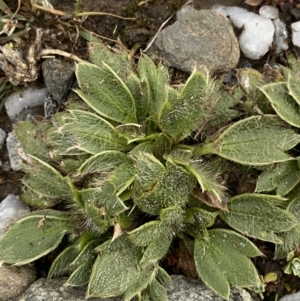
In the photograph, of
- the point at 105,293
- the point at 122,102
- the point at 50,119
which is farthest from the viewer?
the point at 50,119

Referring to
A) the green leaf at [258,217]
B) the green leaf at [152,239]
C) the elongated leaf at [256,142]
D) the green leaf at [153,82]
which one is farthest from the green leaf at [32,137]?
the green leaf at [258,217]

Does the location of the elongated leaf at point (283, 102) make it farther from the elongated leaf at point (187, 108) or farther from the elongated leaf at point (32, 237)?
the elongated leaf at point (32, 237)

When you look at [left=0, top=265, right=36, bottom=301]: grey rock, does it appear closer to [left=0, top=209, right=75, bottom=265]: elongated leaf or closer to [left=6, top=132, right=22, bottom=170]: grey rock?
→ [left=0, top=209, right=75, bottom=265]: elongated leaf

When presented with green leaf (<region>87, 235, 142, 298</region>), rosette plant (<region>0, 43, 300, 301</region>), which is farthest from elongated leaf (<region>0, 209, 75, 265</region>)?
green leaf (<region>87, 235, 142, 298</region>)

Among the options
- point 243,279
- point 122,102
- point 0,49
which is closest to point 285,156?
point 243,279

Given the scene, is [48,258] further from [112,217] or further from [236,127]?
[236,127]

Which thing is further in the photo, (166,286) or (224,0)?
(224,0)
